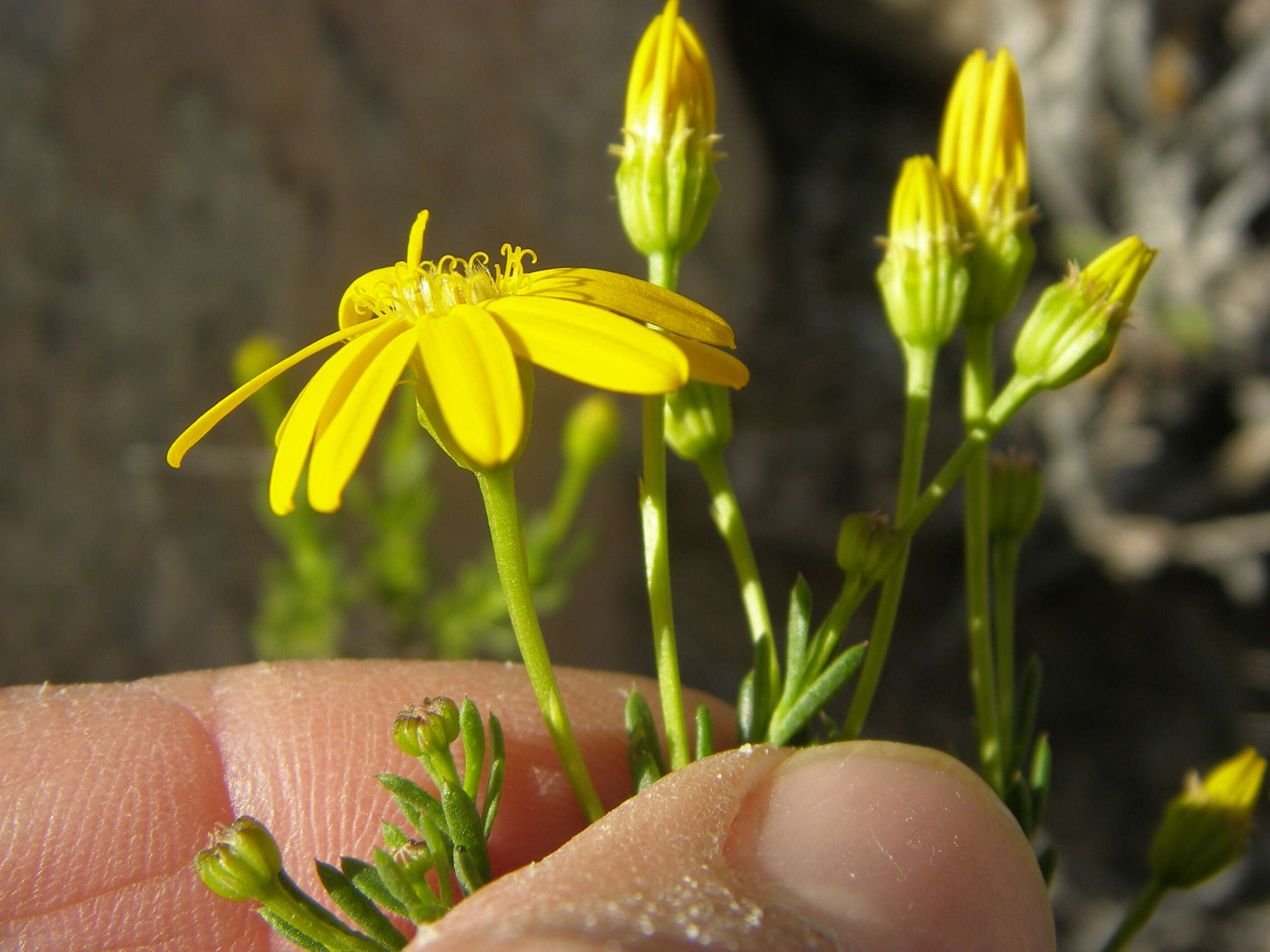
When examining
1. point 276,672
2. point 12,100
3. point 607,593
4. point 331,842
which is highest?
point 12,100

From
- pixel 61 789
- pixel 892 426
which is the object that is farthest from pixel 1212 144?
pixel 61 789

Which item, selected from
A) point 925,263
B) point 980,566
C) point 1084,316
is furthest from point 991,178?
point 980,566

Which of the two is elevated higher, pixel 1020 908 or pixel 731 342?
pixel 731 342

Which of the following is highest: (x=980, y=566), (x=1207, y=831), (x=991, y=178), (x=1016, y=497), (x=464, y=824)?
(x=991, y=178)

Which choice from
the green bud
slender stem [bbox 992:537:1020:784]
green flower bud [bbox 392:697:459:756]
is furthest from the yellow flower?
the green bud

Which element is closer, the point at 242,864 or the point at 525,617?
the point at 242,864

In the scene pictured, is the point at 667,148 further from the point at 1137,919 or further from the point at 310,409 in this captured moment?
the point at 1137,919

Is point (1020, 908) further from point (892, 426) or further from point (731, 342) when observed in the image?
point (892, 426)
